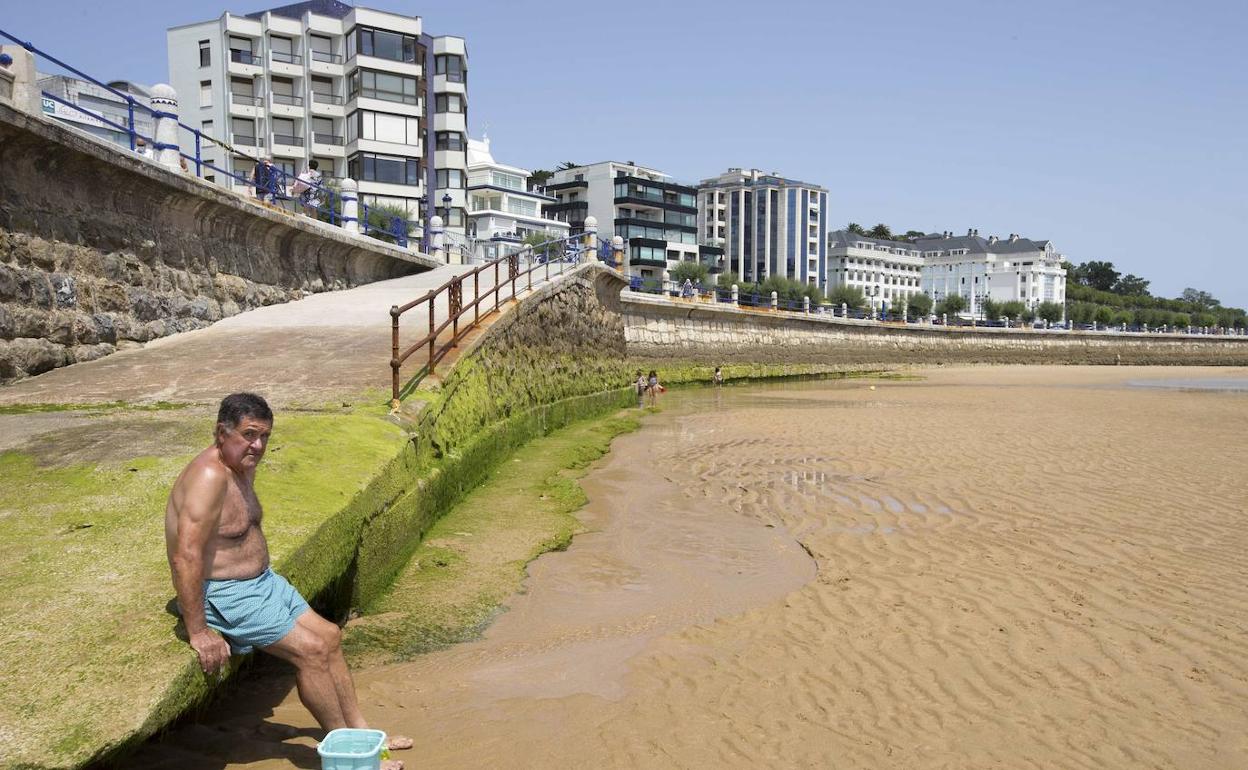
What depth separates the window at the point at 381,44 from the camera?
4441 centimetres

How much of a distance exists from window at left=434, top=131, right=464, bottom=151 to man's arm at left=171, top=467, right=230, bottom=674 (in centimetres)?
4836

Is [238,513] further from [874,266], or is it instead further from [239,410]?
[874,266]

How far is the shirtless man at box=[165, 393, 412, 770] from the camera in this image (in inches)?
133

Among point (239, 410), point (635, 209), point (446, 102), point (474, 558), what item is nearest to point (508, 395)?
point (474, 558)

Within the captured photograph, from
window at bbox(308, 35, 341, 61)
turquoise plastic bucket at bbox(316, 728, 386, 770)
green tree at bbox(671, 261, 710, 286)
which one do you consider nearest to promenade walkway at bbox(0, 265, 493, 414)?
turquoise plastic bucket at bbox(316, 728, 386, 770)

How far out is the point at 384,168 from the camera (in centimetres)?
4434

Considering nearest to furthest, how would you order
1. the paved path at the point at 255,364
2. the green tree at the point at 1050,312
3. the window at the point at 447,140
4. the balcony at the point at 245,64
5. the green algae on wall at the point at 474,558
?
the green algae on wall at the point at 474,558, the paved path at the point at 255,364, the balcony at the point at 245,64, the window at the point at 447,140, the green tree at the point at 1050,312

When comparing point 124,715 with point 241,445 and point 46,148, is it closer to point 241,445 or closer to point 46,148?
point 241,445

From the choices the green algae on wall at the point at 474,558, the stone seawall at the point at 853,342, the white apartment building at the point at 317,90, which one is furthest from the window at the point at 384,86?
the green algae on wall at the point at 474,558

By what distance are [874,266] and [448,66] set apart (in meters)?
90.5

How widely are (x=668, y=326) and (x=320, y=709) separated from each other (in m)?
28.5

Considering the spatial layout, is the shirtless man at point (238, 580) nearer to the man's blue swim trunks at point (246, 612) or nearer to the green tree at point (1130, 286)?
the man's blue swim trunks at point (246, 612)

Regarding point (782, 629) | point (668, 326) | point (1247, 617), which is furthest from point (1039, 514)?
point (668, 326)

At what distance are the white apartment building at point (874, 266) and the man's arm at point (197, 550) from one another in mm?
120204
